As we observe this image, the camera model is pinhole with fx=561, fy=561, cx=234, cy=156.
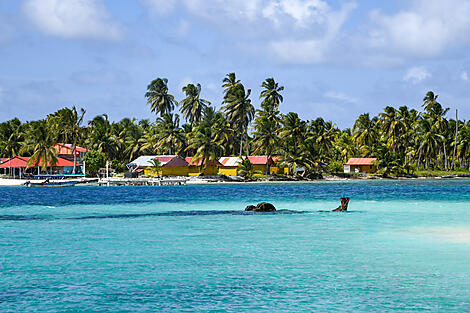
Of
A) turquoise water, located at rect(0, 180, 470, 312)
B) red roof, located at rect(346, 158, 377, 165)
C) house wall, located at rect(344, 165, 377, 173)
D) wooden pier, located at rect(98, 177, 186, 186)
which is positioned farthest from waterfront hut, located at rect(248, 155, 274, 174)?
turquoise water, located at rect(0, 180, 470, 312)

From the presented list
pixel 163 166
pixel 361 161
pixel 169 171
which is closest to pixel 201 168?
pixel 169 171

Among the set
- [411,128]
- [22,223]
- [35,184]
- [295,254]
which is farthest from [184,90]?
[295,254]

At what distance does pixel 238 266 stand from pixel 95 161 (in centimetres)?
9365

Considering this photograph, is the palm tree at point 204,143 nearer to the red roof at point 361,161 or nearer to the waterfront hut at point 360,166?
the waterfront hut at point 360,166

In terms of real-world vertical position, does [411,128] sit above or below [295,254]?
above

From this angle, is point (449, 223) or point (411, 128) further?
point (411, 128)

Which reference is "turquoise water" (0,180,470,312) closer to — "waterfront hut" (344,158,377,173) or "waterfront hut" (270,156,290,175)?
"waterfront hut" (270,156,290,175)

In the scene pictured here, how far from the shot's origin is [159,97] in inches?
5103

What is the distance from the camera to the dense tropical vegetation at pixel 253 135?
10381 cm

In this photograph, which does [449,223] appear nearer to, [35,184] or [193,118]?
[35,184]

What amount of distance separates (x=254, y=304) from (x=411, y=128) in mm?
116150

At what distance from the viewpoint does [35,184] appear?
93875mm

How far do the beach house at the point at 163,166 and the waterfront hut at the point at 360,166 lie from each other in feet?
118

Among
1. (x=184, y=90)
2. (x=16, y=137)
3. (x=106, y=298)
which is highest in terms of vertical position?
(x=184, y=90)
